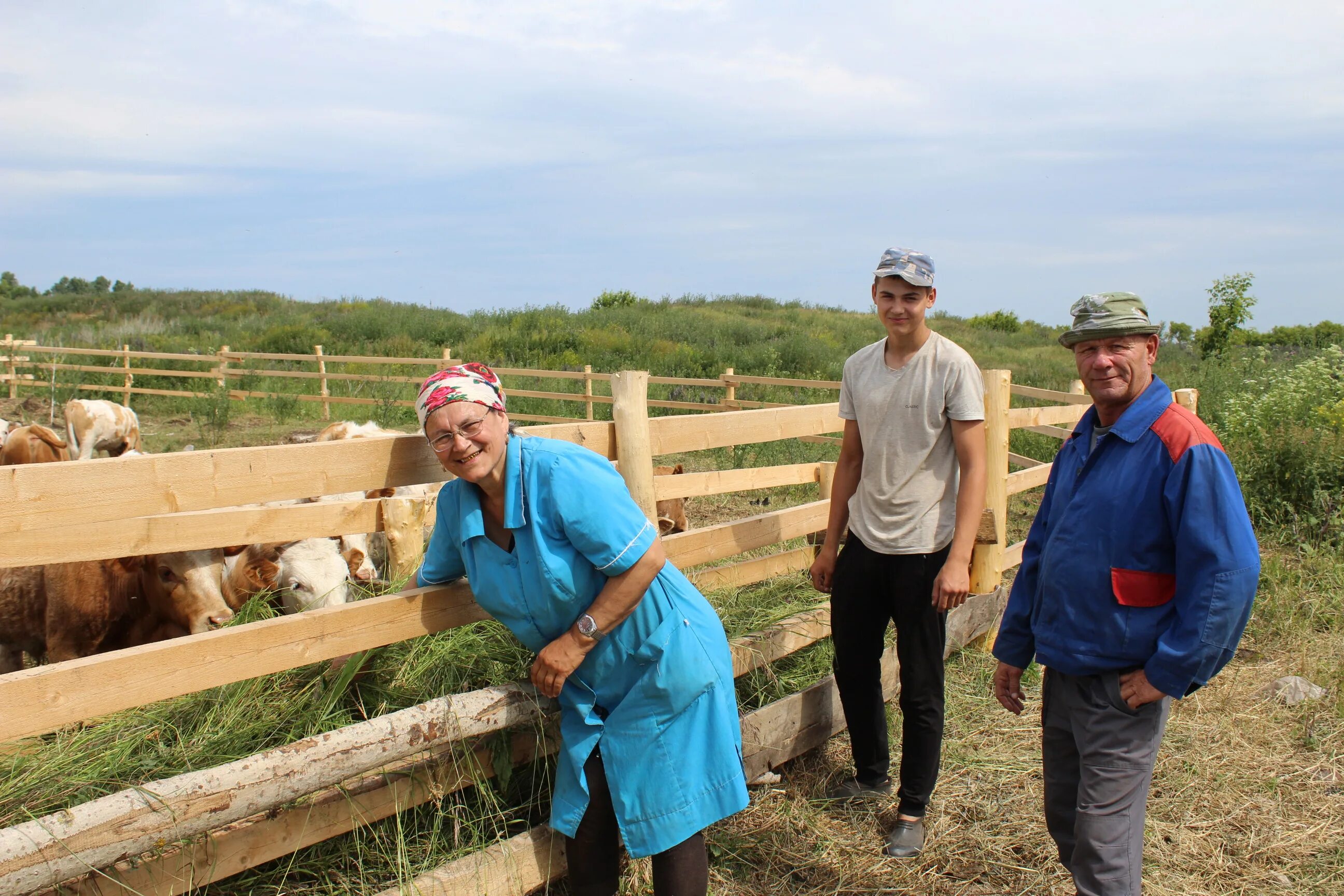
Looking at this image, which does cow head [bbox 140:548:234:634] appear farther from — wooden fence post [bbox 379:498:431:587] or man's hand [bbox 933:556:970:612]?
man's hand [bbox 933:556:970:612]

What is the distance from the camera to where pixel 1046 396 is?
9.92 m

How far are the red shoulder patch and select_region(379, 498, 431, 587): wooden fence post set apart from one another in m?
2.48

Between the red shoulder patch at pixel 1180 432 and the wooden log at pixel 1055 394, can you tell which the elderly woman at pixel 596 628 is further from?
the wooden log at pixel 1055 394

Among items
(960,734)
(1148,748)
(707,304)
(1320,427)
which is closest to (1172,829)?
(960,734)

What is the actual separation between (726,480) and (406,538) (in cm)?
161

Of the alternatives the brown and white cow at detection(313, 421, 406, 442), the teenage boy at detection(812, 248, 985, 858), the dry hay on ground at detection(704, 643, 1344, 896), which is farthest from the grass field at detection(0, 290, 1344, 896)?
the brown and white cow at detection(313, 421, 406, 442)

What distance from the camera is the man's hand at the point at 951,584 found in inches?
128

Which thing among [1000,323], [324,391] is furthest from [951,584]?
[1000,323]

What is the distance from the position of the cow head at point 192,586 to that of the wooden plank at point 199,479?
2.04 metres

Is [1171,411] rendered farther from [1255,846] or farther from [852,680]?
[1255,846]

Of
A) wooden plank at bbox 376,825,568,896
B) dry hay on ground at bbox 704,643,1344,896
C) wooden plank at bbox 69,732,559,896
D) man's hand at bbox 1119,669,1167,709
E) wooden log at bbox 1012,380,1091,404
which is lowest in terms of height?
dry hay on ground at bbox 704,643,1344,896

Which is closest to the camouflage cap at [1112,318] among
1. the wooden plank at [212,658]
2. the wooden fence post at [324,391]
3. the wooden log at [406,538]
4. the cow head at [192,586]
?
the wooden plank at [212,658]

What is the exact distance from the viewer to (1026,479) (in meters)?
6.12

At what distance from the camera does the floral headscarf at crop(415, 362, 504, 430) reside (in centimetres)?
238
